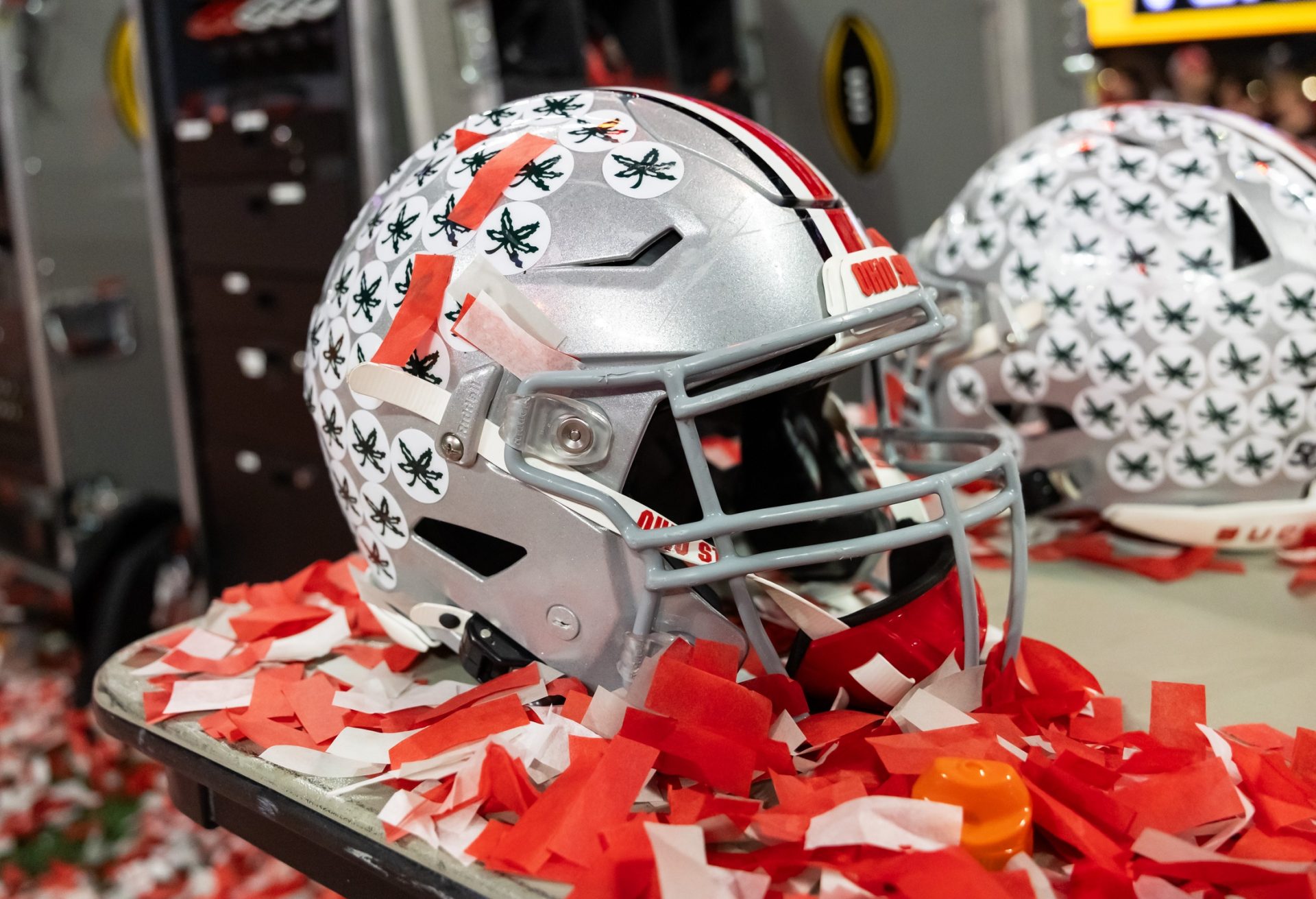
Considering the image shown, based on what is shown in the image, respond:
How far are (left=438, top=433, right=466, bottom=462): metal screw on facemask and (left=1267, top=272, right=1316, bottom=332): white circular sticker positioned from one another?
0.69 metres

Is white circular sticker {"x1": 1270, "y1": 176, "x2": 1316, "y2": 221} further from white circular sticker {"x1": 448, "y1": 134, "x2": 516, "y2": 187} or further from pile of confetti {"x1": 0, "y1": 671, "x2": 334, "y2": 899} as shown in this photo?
pile of confetti {"x1": 0, "y1": 671, "x2": 334, "y2": 899}

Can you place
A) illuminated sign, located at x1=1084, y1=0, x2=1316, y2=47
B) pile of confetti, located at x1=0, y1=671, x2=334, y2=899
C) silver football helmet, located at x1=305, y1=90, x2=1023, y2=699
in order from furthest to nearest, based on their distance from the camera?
illuminated sign, located at x1=1084, y1=0, x2=1316, y2=47 → pile of confetti, located at x1=0, y1=671, x2=334, y2=899 → silver football helmet, located at x1=305, y1=90, x2=1023, y2=699

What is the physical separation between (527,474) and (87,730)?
1610 millimetres

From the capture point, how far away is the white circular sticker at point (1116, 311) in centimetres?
93

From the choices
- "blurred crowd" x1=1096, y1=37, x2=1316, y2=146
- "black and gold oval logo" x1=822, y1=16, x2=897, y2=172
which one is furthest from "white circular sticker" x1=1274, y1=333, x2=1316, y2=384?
"black and gold oval logo" x1=822, y1=16, x2=897, y2=172

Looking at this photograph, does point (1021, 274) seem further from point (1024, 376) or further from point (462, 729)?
point (462, 729)

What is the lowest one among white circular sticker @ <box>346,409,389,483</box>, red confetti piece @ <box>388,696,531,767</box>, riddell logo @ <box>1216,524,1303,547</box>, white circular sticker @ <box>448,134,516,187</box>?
riddell logo @ <box>1216,524,1303,547</box>

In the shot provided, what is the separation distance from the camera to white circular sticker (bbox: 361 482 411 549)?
74 cm

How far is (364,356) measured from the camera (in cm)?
72

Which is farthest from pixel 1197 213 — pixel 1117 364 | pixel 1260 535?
pixel 1260 535

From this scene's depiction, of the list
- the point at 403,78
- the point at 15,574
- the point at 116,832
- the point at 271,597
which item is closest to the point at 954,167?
the point at 403,78

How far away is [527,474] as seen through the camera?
0.66 m

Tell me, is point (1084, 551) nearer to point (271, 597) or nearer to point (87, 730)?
point (271, 597)

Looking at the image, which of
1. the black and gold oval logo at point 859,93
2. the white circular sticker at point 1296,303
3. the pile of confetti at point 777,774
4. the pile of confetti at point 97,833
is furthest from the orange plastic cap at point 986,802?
the black and gold oval logo at point 859,93
